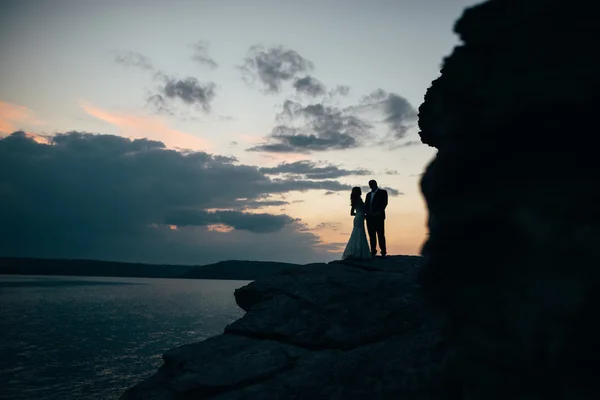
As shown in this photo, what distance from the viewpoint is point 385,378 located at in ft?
27.8

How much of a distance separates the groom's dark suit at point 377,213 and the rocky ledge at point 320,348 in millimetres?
3126

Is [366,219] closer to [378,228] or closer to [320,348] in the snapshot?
[378,228]

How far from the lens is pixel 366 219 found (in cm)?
1770

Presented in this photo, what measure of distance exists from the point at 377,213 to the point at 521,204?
12.9 m

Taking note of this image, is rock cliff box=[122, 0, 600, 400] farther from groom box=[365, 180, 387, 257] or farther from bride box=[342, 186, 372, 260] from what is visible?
groom box=[365, 180, 387, 257]

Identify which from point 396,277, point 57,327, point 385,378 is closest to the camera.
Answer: point 385,378

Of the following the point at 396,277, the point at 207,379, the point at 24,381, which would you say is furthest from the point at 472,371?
the point at 24,381

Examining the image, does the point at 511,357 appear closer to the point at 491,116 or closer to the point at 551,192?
the point at 551,192

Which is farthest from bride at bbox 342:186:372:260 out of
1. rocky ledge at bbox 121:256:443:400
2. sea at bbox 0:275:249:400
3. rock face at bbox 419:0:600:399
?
sea at bbox 0:275:249:400

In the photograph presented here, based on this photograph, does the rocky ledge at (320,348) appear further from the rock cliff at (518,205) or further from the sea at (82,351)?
the sea at (82,351)

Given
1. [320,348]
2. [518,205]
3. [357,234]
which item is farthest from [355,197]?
[518,205]

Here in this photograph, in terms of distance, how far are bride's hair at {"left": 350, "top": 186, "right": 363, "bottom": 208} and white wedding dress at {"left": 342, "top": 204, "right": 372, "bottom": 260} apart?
1.20ft

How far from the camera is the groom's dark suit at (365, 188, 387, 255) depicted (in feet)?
56.7

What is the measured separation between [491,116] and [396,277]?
31.4ft
